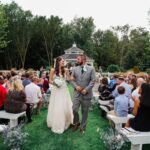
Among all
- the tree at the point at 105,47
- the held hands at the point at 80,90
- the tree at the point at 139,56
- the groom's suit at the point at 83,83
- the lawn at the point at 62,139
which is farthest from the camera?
the tree at the point at 105,47

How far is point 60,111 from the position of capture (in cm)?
716

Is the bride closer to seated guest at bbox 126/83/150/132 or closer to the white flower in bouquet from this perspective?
the white flower in bouquet

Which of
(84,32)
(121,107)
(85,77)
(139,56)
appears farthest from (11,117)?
(84,32)

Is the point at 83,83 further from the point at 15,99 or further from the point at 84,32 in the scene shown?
the point at 84,32

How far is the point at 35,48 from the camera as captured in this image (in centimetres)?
5134

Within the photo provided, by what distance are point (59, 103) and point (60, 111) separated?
0.22 meters

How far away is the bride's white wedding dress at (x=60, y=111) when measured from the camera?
23.4 ft

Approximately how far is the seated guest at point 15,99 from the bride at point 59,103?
0.84 m

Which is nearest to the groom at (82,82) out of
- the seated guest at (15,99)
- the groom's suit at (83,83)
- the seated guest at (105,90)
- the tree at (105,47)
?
the groom's suit at (83,83)

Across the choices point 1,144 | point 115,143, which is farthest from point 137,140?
point 1,144

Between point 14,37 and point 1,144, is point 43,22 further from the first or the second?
point 1,144

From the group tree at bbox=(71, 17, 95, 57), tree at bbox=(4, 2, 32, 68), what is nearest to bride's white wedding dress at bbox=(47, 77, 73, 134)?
tree at bbox=(4, 2, 32, 68)

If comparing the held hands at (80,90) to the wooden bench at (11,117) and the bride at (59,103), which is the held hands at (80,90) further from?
the wooden bench at (11,117)

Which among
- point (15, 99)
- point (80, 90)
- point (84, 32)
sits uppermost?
point (84, 32)
